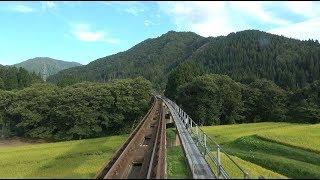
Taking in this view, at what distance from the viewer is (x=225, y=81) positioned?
107m

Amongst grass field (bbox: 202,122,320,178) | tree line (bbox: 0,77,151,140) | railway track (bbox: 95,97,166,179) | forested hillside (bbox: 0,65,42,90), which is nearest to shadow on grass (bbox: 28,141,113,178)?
railway track (bbox: 95,97,166,179)

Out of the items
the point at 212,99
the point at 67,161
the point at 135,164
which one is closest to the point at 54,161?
the point at 67,161

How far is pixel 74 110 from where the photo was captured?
91000 millimetres

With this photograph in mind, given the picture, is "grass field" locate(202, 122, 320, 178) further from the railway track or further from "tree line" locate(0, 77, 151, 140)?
"tree line" locate(0, 77, 151, 140)

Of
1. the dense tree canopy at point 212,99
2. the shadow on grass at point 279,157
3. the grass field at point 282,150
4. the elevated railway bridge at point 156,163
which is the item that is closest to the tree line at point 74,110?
the dense tree canopy at point 212,99

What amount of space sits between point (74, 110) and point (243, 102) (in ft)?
146

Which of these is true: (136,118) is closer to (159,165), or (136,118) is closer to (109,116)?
(109,116)

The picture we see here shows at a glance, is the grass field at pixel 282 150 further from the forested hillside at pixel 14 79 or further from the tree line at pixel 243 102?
the forested hillside at pixel 14 79

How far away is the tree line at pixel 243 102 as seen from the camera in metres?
99.6

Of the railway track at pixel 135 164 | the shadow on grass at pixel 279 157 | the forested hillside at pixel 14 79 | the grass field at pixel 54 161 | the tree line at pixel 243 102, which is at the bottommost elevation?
the grass field at pixel 54 161

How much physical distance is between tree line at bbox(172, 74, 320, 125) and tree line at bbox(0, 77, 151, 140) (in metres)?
12.4

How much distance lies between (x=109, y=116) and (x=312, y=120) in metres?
46.7

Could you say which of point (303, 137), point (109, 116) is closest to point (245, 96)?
point (109, 116)

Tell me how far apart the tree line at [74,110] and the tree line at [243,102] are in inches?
487
